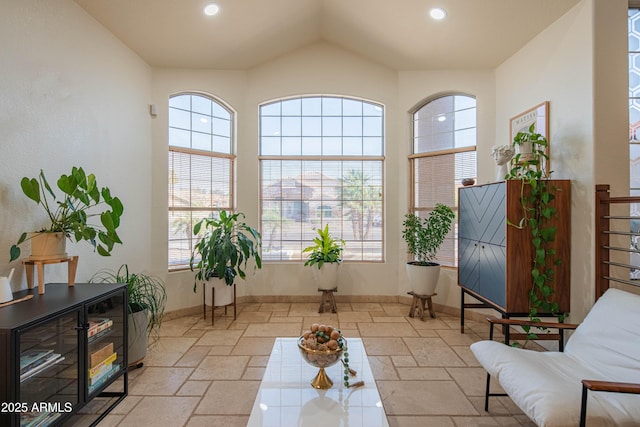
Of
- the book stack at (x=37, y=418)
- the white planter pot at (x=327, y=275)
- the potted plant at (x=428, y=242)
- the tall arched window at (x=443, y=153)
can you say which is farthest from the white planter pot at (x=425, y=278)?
the book stack at (x=37, y=418)

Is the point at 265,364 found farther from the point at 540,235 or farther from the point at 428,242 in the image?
the point at 540,235

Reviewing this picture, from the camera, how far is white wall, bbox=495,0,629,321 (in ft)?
8.32

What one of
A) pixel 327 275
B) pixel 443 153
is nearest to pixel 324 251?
pixel 327 275

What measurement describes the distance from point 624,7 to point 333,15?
2.81 meters

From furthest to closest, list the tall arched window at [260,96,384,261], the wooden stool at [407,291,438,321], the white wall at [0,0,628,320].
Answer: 1. the tall arched window at [260,96,384,261]
2. the wooden stool at [407,291,438,321]
3. the white wall at [0,0,628,320]

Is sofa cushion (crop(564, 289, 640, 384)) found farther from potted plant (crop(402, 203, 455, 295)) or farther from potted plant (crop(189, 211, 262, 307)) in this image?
potted plant (crop(189, 211, 262, 307))

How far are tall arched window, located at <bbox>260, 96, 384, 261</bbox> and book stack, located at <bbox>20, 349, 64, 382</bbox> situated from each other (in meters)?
2.98

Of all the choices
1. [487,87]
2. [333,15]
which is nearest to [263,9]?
[333,15]

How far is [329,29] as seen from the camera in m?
4.31

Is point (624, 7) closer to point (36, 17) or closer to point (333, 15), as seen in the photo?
point (333, 15)

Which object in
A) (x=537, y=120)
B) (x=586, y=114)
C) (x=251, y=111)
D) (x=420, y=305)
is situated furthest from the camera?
(x=251, y=111)

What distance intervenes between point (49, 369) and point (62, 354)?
103 mm

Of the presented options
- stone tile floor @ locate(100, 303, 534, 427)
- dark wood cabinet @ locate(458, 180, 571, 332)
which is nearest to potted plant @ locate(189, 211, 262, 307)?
stone tile floor @ locate(100, 303, 534, 427)

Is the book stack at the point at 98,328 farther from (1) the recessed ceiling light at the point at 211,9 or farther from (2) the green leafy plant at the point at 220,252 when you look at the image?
(1) the recessed ceiling light at the point at 211,9
